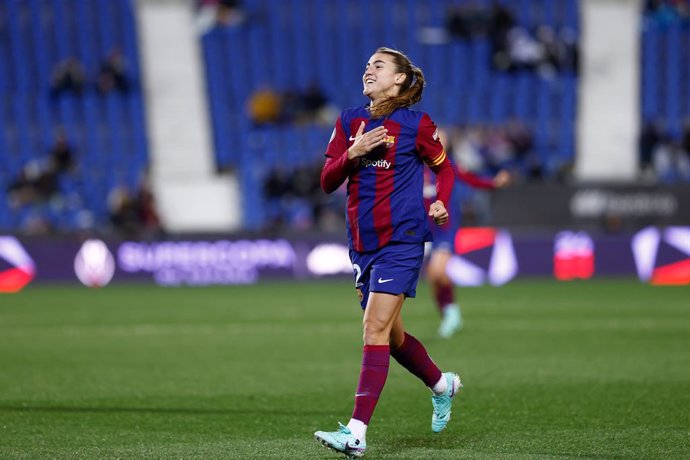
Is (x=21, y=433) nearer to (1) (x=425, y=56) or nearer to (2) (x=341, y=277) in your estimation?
(2) (x=341, y=277)

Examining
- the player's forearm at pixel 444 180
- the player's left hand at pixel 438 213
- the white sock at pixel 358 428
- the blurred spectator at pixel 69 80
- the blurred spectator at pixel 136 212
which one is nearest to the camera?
the white sock at pixel 358 428

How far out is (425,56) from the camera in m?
26.4

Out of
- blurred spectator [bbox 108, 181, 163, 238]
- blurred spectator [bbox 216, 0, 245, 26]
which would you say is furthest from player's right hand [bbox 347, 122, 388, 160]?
blurred spectator [bbox 216, 0, 245, 26]

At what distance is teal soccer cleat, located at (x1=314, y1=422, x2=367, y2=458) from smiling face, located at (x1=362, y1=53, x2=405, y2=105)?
1.69 meters

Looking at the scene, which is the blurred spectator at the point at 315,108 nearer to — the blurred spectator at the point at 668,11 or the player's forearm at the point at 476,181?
the blurred spectator at the point at 668,11

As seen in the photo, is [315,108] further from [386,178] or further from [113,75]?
[386,178]

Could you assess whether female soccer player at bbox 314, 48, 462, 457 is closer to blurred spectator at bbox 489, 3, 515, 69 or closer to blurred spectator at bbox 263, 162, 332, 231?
blurred spectator at bbox 263, 162, 332, 231

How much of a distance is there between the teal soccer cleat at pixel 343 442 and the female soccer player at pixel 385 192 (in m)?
0.23

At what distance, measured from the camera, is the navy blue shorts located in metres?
5.54

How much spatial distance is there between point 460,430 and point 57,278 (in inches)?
557

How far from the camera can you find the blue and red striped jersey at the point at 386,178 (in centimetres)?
559

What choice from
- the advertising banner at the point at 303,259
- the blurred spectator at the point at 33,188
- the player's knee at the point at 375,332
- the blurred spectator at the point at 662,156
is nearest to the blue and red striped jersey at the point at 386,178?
the player's knee at the point at 375,332

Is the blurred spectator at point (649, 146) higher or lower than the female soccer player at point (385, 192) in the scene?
lower

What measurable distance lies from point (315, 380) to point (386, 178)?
309 cm
